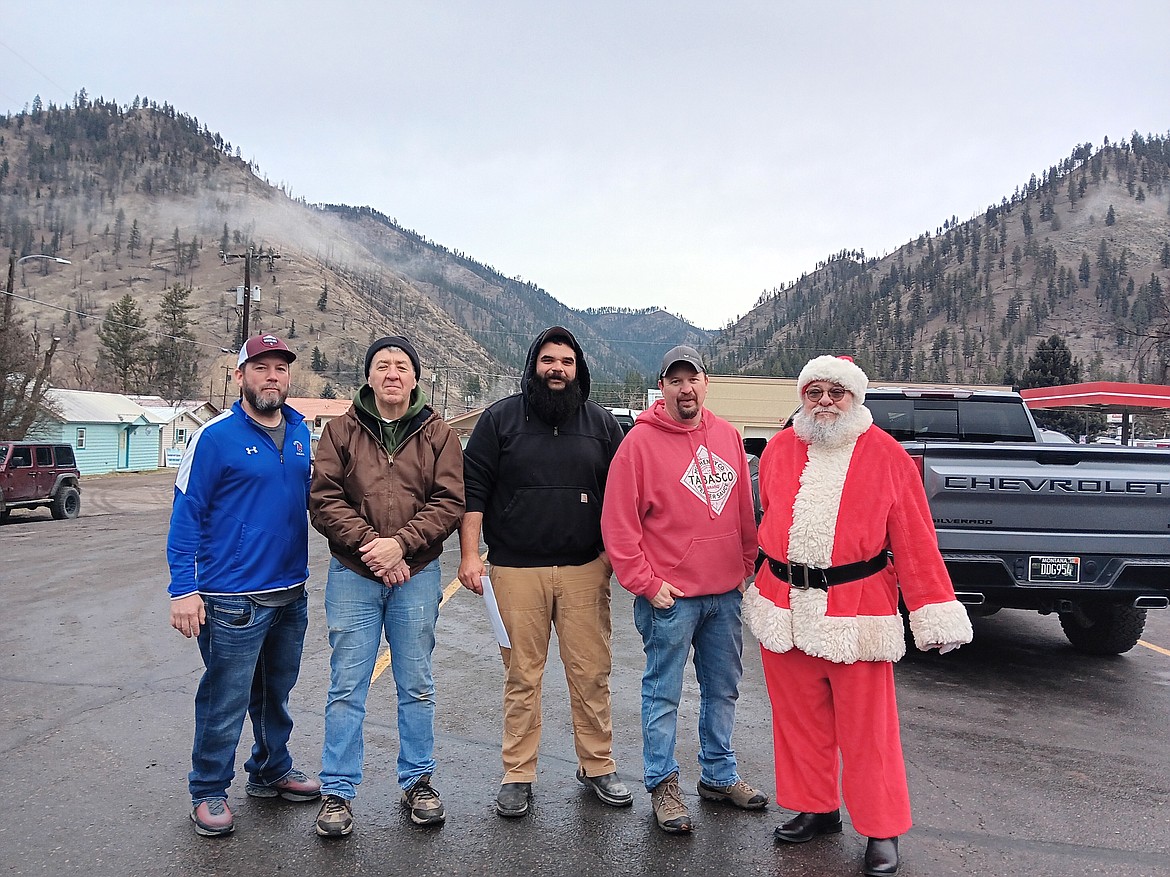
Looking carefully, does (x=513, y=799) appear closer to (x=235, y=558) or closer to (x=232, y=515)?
(x=235, y=558)

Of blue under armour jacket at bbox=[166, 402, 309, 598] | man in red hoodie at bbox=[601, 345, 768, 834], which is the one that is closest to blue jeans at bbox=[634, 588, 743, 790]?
man in red hoodie at bbox=[601, 345, 768, 834]

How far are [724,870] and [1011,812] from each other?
153 centimetres

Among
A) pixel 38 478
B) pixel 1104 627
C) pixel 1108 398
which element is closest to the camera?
pixel 1104 627

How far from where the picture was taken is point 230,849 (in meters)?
3.52

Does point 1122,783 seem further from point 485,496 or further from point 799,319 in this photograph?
point 799,319

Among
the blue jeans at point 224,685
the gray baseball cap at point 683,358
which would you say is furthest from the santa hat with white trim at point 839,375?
the blue jeans at point 224,685

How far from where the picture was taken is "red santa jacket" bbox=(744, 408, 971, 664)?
3.52 meters

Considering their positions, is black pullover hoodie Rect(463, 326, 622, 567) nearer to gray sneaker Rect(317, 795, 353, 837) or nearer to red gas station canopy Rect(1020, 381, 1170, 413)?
gray sneaker Rect(317, 795, 353, 837)

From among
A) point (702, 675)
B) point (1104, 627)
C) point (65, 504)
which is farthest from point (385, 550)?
point (65, 504)

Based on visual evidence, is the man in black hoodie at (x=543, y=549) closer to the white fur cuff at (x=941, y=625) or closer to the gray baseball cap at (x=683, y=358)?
the gray baseball cap at (x=683, y=358)

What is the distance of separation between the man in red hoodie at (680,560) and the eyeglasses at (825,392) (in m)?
0.51

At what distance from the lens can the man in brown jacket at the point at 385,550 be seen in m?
3.77

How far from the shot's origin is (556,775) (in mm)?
4395

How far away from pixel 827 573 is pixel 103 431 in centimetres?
5076
